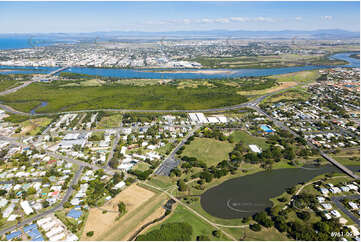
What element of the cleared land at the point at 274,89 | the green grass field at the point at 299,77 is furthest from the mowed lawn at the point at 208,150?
the green grass field at the point at 299,77

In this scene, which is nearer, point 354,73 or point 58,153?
point 58,153

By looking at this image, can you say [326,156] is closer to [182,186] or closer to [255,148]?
[255,148]

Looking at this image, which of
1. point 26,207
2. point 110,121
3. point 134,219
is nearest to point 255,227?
point 134,219

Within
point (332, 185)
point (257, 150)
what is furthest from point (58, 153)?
point (332, 185)

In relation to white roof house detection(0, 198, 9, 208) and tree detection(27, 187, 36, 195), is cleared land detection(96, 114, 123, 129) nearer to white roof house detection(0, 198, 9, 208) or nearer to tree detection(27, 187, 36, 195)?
tree detection(27, 187, 36, 195)

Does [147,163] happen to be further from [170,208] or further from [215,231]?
[215,231]

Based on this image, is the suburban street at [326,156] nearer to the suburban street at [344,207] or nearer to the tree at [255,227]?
the suburban street at [344,207]
